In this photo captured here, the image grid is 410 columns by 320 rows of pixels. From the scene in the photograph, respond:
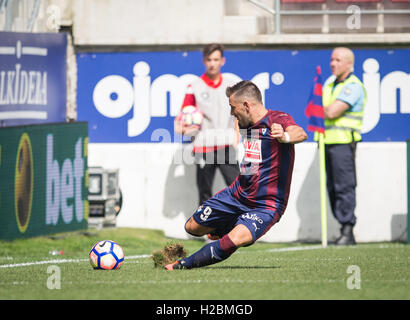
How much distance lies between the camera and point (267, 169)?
27.3ft

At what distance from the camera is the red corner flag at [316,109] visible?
1213cm

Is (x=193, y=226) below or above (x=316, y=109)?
below

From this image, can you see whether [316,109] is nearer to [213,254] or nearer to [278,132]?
[278,132]

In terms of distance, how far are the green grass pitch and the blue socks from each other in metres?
0.08

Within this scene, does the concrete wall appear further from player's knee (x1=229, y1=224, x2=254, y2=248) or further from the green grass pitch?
player's knee (x1=229, y1=224, x2=254, y2=248)

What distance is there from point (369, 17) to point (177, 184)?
3.94m

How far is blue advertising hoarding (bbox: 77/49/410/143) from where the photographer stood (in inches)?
541

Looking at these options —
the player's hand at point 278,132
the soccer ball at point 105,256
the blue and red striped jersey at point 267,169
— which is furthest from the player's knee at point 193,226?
the player's hand at point 278,132

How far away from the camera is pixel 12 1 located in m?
14.1

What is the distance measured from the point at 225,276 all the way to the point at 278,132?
126 centimetres

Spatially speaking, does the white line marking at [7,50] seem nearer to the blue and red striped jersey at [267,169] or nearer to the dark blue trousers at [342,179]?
the dark blue trousers at [342,179]

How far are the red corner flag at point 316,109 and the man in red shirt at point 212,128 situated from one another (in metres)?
0.98

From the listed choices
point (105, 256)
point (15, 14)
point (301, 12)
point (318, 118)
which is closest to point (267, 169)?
point (105, 256)

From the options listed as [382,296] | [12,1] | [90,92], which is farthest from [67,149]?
[382,296]
